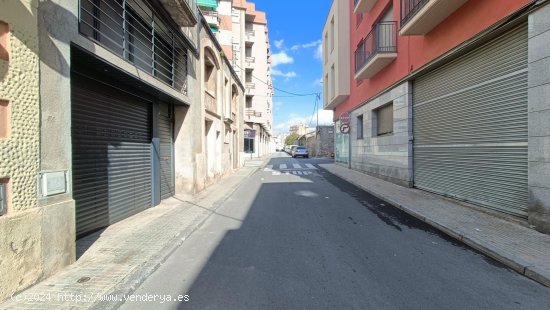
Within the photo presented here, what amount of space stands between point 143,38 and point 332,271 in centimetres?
720

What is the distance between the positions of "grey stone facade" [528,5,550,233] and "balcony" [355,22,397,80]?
22.4 feet

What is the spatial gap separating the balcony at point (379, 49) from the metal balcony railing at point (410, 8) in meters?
1.63

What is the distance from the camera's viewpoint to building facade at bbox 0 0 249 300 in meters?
3.26

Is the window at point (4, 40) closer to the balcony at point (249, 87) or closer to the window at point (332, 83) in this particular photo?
the window at point (332, 83)

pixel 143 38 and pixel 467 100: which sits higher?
pixel 143 38

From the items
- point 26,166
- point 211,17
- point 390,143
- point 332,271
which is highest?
point 211,17

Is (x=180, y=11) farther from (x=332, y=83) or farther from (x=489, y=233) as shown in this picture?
(x=332, y=83)

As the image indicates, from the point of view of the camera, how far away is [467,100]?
25.7 feet

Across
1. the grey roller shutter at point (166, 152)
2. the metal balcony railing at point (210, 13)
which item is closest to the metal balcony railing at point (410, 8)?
the grey roller shutter at point (166, 152)

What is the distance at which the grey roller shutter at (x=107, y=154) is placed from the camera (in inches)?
207

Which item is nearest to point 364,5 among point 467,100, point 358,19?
point 358,19

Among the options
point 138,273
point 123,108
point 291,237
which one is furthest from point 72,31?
point 291,237

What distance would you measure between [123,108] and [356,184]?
926 cm

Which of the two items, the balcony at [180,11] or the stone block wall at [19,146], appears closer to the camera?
the stone block wall at [19,146]
